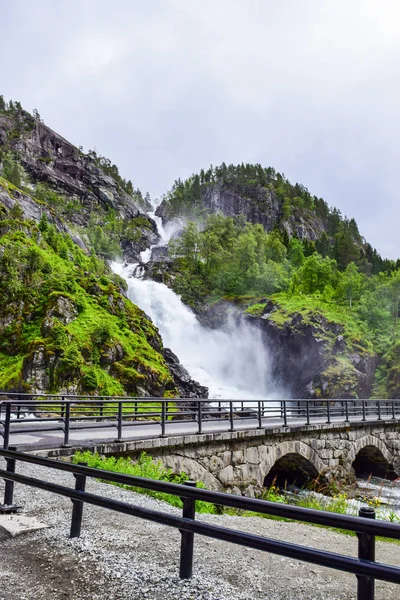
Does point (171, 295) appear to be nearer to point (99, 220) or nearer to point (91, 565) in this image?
point (99, 220)

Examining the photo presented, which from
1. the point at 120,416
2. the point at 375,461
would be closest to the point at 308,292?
the point at 375,461

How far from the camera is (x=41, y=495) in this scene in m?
7.02

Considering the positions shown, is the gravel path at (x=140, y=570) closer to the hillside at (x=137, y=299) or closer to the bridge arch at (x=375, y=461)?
the bridge arch at (x=375, y=461)

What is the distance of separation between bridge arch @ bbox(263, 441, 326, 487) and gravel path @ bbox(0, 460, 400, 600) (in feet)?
37.4

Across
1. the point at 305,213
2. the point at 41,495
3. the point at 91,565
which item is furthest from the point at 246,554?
the point at 305,213

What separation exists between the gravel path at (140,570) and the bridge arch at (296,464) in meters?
11.4

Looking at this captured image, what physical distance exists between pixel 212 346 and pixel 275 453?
122ft

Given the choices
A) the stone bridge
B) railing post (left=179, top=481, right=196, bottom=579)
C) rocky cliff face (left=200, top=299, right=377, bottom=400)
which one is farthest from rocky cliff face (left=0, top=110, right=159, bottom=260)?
railing post (left=179, top=481, right=196, bottom=579)

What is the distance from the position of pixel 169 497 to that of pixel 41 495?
238cm

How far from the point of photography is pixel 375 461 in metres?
23.5

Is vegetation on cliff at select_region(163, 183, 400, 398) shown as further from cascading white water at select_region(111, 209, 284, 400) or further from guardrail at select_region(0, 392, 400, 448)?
guardrail at select_region(0, 392, 400, 448)

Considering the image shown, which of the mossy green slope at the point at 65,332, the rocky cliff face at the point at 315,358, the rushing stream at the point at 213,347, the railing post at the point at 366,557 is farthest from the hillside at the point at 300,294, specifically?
the railing post at the point at 366,557

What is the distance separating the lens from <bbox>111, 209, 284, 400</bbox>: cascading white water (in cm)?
4780

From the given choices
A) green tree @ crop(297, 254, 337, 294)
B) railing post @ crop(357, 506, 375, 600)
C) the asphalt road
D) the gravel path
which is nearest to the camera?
railing post @ crop(357, 506, 375, 600)
